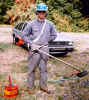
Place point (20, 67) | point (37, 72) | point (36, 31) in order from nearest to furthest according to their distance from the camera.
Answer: point (36, 31) < point (37, 72) < point (20, 67)

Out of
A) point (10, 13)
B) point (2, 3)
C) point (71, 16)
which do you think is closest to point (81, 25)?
point (71, 16)

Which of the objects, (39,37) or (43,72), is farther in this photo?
(43,72)

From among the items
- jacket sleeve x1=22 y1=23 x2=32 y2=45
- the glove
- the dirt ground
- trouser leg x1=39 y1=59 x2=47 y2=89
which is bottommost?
the dirt ground

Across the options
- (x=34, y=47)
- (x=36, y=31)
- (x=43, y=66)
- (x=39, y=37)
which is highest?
(x=36, y=31)

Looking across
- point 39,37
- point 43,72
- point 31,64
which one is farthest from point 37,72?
point 39,37

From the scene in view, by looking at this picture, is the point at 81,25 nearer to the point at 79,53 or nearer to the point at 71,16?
the point at 71,16

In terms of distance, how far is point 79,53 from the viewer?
36.1 feet

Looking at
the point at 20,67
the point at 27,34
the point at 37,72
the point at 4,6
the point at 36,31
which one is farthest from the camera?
the point at 4,6

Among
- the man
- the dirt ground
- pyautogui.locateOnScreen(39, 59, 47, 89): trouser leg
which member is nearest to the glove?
the man

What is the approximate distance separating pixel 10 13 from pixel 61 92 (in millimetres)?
22914

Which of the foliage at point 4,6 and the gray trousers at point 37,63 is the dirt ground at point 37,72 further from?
the foliage at point 4,6

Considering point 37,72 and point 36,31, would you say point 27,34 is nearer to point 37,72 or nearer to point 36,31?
point 36,31

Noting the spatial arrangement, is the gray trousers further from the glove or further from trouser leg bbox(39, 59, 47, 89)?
the glove

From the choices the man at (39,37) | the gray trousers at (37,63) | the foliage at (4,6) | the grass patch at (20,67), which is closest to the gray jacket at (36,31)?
the man at (39,37)
